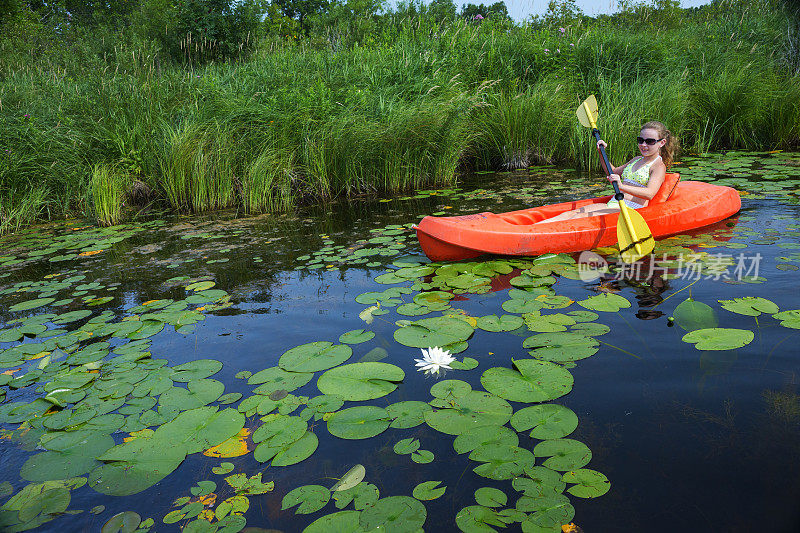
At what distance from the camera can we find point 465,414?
216cm

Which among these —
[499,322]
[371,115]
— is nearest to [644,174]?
[499,322]

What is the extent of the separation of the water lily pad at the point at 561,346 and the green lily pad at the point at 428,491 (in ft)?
3.15

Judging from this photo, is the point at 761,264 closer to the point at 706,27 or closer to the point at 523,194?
the point at 523,194

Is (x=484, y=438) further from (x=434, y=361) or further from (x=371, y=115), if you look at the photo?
(x=371, y=115)

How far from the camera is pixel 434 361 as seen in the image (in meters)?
2.50

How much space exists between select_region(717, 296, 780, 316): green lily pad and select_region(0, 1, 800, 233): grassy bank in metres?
4.02

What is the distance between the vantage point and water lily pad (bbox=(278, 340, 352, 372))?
2629 millimetres

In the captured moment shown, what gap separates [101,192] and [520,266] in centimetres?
473

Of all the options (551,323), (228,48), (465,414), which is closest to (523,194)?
(551,323)

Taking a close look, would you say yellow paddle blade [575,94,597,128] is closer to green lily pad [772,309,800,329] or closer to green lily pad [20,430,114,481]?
green lily pad [772,309,800,329]

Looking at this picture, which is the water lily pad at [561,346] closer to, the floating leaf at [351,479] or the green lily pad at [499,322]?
the green lily pad at [499,322]

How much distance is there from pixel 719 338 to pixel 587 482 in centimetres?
128

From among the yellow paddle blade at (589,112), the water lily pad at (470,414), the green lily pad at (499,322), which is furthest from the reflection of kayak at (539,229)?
the water lily pad at (470,414)

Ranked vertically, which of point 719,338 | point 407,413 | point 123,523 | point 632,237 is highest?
point 632,237
